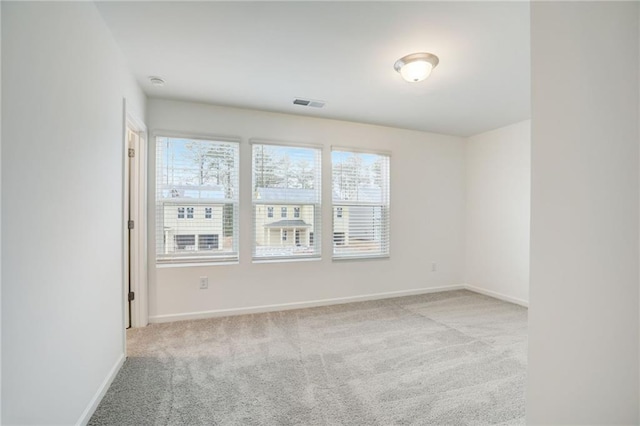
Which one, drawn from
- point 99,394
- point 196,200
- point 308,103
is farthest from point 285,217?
point 99,394

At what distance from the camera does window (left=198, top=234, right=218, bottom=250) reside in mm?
3428

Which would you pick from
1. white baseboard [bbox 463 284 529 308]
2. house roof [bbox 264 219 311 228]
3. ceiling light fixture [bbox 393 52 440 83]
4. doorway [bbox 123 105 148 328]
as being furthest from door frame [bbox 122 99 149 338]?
white baseboard [bbox 463 284 529 308]

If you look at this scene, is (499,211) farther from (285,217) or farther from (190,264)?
(190,264)

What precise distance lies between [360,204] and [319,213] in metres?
0.65

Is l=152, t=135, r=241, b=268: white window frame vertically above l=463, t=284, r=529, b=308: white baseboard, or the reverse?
l=152, t=135, r=241, b=268: white window frame

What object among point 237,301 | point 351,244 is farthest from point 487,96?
point 237,301

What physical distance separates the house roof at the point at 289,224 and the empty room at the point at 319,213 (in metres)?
0.03

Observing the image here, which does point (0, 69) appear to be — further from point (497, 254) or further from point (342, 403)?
point (497, 254)

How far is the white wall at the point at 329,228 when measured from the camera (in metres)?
3.33

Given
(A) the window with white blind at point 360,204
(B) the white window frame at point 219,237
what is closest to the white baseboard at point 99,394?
(B) the white window frame at point 219,237

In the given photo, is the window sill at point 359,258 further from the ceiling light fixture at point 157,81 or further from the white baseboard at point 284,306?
the ceiling light fixture at point 157,81

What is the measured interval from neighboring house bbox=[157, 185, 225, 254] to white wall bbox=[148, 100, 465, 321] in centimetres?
18

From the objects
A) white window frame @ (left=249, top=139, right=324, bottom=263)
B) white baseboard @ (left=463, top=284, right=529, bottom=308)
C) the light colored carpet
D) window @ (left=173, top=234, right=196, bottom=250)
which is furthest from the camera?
white baseboard @ (left=463, top=284, right=529, bottom=308)

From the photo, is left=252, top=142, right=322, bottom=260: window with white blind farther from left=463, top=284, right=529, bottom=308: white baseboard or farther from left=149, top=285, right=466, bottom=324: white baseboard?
left=463, top=284, right=529, bottom=308: white baseboard
